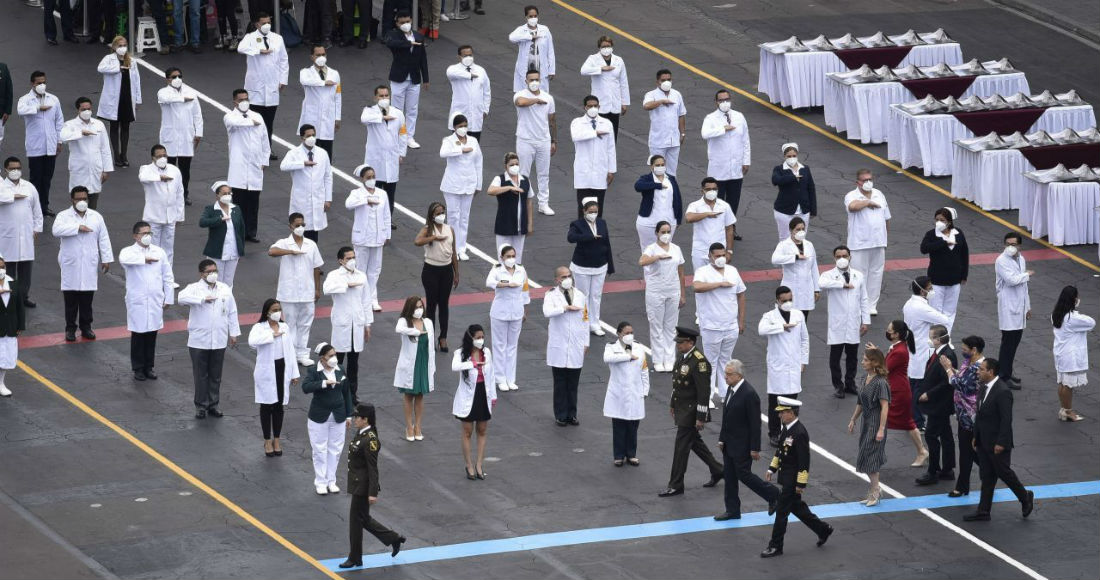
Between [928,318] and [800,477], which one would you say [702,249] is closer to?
[928,318]

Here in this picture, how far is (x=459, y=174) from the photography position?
28969mm

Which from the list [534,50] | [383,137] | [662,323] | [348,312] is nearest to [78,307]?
[348,312]

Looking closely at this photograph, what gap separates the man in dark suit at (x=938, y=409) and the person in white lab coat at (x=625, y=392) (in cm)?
324

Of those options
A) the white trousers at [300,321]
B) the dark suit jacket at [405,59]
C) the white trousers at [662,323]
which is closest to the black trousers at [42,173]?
the dark suit jacket at [405,59]

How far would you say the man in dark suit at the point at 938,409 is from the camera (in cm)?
2377

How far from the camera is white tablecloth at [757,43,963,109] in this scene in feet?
117

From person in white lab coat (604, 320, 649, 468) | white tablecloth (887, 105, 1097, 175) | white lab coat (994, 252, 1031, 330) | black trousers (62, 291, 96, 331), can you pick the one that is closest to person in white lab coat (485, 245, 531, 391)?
person in white lab coat (604, 320, 649, 468)

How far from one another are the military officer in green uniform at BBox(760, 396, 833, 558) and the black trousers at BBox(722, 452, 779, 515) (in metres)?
0.39

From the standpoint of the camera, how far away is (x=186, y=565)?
21.2 metres

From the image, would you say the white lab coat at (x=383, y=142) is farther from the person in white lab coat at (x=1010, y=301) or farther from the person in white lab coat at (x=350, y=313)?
the person in white lab coat at (x=1010, y=301)

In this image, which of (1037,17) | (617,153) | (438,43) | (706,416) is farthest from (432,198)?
(1037,17)

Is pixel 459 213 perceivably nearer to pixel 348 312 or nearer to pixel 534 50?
pixel 348 312

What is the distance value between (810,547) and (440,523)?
4.00m

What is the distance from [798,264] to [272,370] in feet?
23.0
